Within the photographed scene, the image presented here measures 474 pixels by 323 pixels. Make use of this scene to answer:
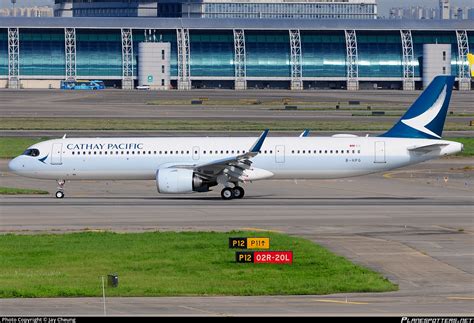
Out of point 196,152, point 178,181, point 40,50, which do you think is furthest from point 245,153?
point 40,50

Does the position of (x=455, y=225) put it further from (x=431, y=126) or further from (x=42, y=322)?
(x=42, y=322)

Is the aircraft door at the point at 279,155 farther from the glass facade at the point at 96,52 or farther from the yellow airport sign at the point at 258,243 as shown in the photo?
the glass facade at the point at 96,52

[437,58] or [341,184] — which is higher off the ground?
[437,58]

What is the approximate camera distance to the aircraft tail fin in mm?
56906

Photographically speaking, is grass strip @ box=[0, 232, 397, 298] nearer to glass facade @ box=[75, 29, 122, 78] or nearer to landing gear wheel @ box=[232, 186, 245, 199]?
landing gear wheel @ box=[232, 186, 245, 199]

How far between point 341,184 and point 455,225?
66.6 ft

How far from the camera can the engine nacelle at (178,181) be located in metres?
54.2

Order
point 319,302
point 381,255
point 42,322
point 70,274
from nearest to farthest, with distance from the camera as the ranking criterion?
point 42,322
point 319,302
point 70,274
point 381,255

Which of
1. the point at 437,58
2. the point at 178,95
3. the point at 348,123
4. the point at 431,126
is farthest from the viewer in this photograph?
the point at 437,58

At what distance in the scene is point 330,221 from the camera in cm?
4575

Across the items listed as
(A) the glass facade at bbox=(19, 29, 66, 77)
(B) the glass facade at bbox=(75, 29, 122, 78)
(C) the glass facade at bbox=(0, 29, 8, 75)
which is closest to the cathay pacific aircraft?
(A) the glass facade at bbox=(19, 29, 66, 77)

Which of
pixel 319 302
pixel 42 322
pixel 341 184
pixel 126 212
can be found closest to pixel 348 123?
pixel 341 184

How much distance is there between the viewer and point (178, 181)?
5425cm

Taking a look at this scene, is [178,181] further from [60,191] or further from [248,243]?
[248,243]
